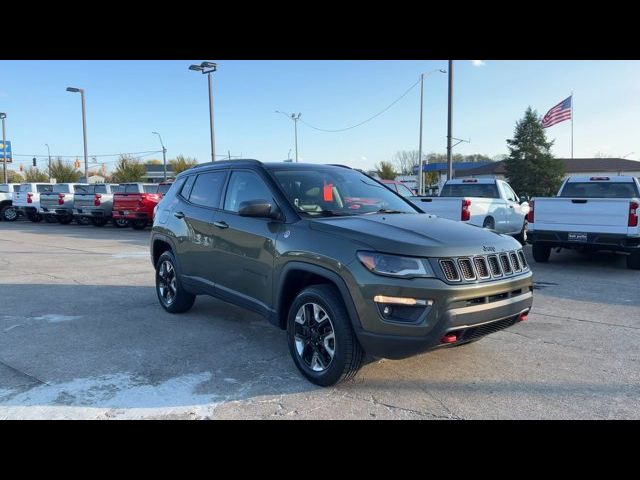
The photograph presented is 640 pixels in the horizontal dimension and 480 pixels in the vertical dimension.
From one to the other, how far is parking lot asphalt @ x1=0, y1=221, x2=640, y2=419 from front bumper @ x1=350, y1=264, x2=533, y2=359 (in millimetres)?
484

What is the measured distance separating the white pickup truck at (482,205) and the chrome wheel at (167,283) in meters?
5.56

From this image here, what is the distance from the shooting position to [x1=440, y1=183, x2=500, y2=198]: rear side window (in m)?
13.3

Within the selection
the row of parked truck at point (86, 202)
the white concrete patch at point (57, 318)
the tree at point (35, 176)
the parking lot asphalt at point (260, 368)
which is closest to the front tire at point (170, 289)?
the parking lot asphalt at point (260, 368)

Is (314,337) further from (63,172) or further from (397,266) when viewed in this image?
(63,172)

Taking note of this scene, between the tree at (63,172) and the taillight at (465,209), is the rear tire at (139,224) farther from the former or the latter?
the tree at (63,172)

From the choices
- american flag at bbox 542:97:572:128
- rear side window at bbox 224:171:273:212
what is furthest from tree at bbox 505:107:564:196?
rear side window at bbox 224:171:273:212

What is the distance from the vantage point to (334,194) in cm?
485

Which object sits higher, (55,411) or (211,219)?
(211,219)

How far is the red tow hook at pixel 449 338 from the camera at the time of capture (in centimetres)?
Result: 356

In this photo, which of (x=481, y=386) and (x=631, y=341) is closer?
(x=481, y=386)
